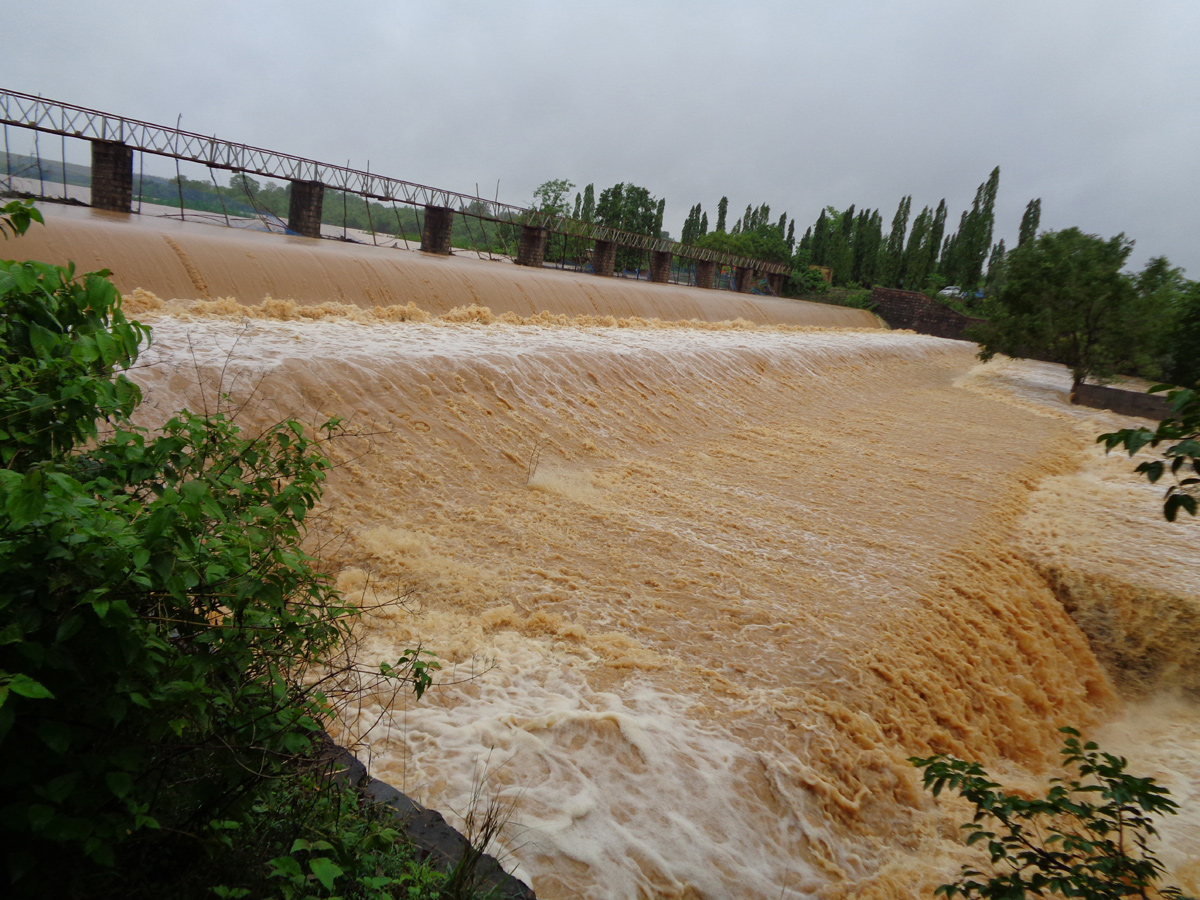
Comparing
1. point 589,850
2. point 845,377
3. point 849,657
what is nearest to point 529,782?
point 589,850

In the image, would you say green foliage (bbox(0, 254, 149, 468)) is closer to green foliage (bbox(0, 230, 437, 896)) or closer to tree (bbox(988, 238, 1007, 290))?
green foliage (bbox(0, 230, 437, 896))

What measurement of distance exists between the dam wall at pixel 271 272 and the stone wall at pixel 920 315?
21.5m

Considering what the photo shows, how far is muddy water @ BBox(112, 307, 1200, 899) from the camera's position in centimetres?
352

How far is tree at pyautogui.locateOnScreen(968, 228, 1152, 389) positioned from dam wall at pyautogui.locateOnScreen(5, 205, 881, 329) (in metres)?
9.05

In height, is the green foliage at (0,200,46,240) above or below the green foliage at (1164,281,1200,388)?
below

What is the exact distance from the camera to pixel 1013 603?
6.55 m

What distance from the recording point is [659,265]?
30312 mm

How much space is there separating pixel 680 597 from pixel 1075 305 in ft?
55.5

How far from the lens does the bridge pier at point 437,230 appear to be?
66.9 feet

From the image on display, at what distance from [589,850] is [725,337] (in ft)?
43.3

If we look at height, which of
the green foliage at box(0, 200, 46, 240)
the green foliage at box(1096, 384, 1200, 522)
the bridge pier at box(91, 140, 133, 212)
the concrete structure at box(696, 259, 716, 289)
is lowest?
the green foliage at box(1096, 384, 1200, 522)

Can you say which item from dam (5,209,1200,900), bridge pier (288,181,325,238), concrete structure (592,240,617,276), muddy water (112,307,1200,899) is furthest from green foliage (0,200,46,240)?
concrete structure (592,240,617,276)

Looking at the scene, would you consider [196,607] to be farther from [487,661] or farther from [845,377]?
[845,377]

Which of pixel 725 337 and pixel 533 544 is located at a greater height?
pixel 725 337
